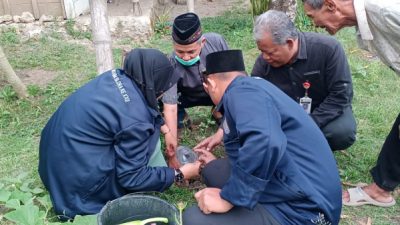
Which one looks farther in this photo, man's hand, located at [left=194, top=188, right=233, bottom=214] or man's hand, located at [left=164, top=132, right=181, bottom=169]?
man's hand, located at [left=164, top=132, right=181, bottom=169]

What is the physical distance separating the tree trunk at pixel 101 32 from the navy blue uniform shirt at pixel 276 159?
178 centimetres

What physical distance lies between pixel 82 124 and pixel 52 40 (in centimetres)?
506

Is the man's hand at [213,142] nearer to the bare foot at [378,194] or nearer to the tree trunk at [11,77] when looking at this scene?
the bare foot at [378,194]

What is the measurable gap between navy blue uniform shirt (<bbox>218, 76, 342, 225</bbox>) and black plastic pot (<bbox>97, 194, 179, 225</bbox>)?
1.53 ft

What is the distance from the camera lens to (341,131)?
12.6ft

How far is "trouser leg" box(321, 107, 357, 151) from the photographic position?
3.84m

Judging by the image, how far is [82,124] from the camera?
2984 mm

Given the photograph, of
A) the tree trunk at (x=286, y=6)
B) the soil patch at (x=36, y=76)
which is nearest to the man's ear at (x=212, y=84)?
the soil patch at (x=36, y=76)

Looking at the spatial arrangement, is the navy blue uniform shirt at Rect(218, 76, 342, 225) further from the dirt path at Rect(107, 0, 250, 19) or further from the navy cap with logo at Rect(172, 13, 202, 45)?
the dirt path at Rect(107, 0, 250, 19)

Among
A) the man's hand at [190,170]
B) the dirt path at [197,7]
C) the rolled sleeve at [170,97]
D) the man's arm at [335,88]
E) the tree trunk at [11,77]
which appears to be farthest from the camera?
the dirt path at [197,7]

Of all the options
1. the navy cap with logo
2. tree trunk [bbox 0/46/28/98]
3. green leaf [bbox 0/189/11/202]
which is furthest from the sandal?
tree trunk [bbox 0/46/28/98]

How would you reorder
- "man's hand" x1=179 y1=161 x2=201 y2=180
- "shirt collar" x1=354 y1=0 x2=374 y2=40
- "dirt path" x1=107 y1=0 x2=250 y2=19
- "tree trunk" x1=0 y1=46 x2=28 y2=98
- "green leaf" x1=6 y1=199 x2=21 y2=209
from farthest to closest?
"dirt path" x1=107 y1=0 x2=250 y2=19
"tree trunk" x1=0 y1=46 x2=28 y2=98
"man's hand" x1=179 y1=161 x2=201 y2=180
"green leaf" x1=6 y1=199 x2=21 y2=209
"shirt collar" x1=354 y1=0 x2=374 y2=40

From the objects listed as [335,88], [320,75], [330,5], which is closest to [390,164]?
[335,88]

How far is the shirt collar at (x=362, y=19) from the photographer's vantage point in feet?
8.32
